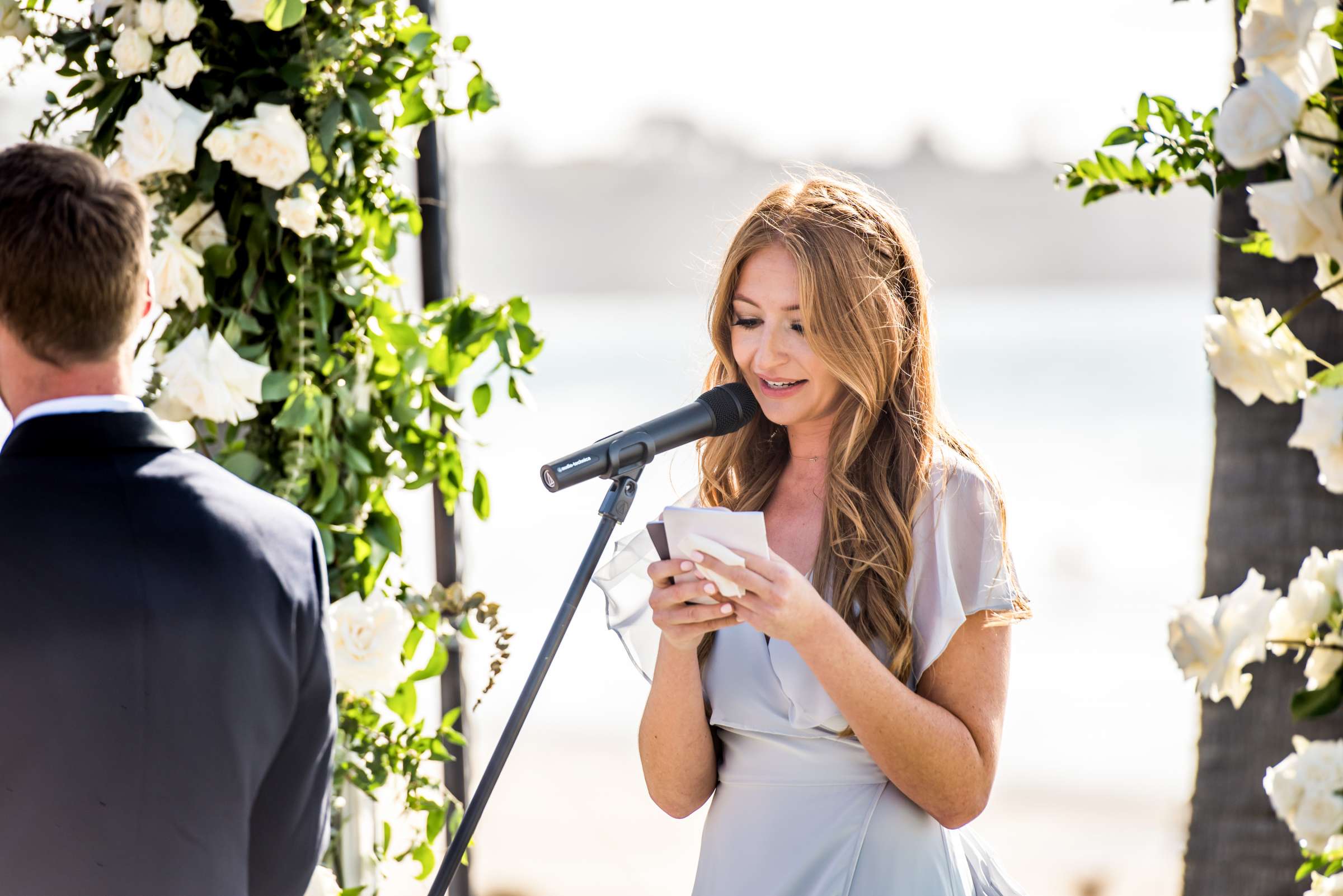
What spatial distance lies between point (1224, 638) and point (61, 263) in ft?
3.52

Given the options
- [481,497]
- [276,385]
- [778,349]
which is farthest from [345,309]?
[778,349]

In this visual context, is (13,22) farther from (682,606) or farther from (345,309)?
(682,606)

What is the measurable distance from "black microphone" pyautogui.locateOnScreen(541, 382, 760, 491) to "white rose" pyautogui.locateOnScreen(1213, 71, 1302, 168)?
27.8 inches

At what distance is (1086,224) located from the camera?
1838cm

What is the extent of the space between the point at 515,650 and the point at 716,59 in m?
9.92

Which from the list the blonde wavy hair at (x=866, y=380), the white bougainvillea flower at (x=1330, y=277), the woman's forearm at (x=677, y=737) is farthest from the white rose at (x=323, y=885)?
the white bougainvillea flower at (x=1330, y=277)

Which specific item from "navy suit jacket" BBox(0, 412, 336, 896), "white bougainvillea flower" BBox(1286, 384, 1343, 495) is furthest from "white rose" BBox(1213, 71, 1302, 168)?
"navy suit jacket" BBox(0, 412, 336, 896)

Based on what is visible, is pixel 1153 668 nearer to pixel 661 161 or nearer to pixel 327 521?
pixel 327 521

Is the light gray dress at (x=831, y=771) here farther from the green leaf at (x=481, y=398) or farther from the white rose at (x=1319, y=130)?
the white rose at (x=1319, y=130)

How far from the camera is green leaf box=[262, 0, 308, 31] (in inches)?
68.0

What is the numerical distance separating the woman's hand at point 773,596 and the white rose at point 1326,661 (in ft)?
2.34

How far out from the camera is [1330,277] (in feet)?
2.46

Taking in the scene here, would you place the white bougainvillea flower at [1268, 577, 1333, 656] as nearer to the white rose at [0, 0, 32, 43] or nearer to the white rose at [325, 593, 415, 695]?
the white rose at [325, 593, 415, 695]

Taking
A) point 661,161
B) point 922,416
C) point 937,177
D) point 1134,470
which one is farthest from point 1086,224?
point 922,416
